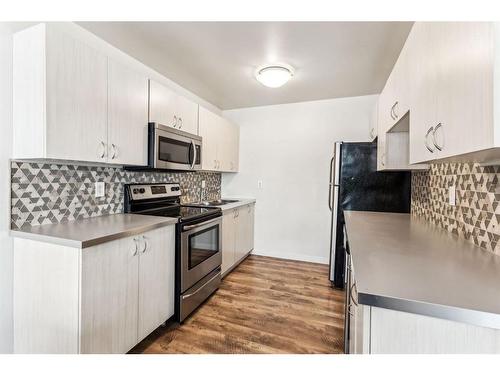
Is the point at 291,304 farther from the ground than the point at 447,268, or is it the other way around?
the point at 447,268

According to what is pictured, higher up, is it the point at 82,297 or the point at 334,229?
the point at 334,229

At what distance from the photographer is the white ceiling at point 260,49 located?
181cm

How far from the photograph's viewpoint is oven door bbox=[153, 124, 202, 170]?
209 cm

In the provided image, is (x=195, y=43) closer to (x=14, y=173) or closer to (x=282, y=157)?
(x=14, y=173)

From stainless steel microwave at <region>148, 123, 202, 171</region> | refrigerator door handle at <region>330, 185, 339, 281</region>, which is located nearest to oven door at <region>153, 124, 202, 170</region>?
stainless steel microwave at <region>148, 123, 202, 171</region>

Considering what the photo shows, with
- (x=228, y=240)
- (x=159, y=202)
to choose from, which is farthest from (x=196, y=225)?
(x=228, y=240)

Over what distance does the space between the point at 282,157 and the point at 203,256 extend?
2000 millimetres

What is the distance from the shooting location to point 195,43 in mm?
2041

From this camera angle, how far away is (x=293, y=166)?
3689 mm

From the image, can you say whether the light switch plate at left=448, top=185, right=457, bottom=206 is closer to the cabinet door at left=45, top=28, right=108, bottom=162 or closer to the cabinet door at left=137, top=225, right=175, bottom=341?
the cabinet door at left=137, top=225, right=175, bottom=341

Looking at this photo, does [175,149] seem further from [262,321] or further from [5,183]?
[262,321]

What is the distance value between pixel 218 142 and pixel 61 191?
189 centimetres

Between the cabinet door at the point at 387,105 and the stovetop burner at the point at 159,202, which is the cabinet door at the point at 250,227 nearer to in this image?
the stovetop burner at the point at 159,202
